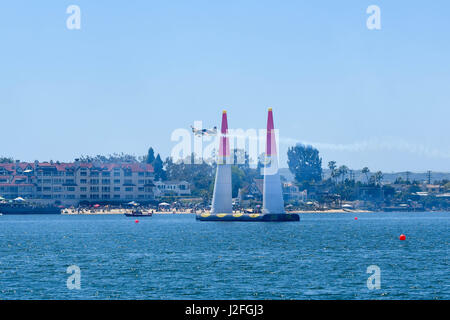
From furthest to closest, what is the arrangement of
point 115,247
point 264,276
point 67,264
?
1. point 115,247
2. point 67,264
3. point 264,276

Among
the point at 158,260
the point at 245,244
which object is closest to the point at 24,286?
the point at 158,260

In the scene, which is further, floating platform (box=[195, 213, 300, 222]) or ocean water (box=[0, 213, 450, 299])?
floating platform (box=[195, 213, 300, 222])

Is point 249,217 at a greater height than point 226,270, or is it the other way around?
point 249,217

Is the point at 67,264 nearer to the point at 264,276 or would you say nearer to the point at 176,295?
the point at 264,276

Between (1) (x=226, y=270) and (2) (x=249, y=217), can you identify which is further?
(2) (x=249, y=217)

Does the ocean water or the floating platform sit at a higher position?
the floating platform

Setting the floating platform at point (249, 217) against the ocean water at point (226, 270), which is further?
the floating platform at point (249, 217)

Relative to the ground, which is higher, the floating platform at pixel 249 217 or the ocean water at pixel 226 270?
the floating platform at pixel 249 217

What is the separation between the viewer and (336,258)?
6481 centimetres
